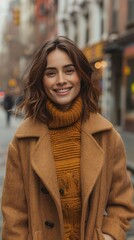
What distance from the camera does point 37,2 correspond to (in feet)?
194

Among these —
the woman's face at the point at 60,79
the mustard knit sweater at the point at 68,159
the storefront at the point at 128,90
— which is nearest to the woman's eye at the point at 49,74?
the woman's face at the point at 60,79

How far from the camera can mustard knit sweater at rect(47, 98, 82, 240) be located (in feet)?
7.76

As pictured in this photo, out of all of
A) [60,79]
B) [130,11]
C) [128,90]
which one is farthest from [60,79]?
[130,11]

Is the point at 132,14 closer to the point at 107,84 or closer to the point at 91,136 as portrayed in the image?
the point at 107,84

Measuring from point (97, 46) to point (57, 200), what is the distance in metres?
25.3

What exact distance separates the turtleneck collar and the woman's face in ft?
0.11

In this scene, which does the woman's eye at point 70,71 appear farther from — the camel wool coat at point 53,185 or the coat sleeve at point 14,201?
the coat sleeve at point 14,201

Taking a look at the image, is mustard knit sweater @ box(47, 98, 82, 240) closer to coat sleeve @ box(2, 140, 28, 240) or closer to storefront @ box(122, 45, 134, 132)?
coat sleeve @ box(2, 140, 28, 240)

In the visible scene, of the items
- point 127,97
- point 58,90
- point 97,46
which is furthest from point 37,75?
point 97,46

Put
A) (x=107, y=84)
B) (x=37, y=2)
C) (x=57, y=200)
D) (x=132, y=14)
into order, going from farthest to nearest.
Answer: (x=37, y=2), (x=107, y=84), (x=132, y=14), (x=57, y=200)

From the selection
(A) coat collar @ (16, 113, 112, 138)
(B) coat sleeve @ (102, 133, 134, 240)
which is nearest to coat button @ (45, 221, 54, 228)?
(B) coat sleeve @ (102, 133, 134, 240)

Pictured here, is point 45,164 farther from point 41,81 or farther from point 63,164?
point 41,81

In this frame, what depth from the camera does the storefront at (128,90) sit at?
21.8 meters

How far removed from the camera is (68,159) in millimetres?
2400
